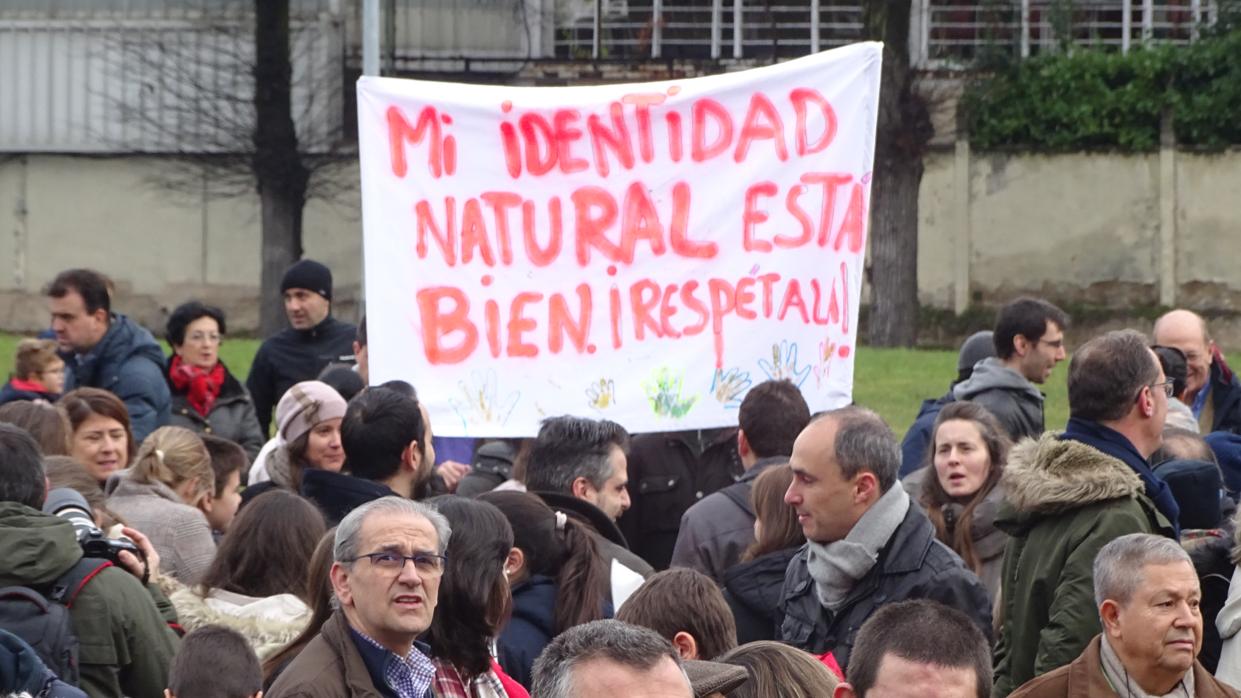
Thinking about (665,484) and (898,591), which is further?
(665,484)

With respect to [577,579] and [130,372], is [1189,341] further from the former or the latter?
[130,372]

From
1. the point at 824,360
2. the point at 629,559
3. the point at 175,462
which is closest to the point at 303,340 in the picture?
the point at 824,360

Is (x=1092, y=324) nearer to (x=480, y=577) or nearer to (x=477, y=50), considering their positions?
(x=477, y=50)

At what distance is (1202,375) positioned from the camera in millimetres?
8148

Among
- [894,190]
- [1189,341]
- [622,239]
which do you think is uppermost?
[894,190]

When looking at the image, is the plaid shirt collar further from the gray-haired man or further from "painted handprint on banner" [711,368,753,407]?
"painted handprint on banner" [711,368,753,407]

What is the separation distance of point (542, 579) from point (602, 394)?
2323 mm

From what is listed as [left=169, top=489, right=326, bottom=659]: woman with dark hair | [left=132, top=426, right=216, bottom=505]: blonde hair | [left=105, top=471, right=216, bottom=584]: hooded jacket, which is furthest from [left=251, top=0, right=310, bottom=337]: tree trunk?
[left=169, top=489, right=326, bottom=659]: woman with dark hair

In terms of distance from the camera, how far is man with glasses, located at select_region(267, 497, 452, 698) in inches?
175

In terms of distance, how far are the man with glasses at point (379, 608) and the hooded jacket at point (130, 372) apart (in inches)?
159

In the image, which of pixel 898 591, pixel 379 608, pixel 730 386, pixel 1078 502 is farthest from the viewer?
pixel 730 386

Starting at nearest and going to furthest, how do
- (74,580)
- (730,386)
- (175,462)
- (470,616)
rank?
(470,616), (74,580), (175,462), (730,386)

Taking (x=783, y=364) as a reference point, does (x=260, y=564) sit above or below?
below

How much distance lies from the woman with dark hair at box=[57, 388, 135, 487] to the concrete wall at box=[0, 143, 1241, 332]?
19.6 m
